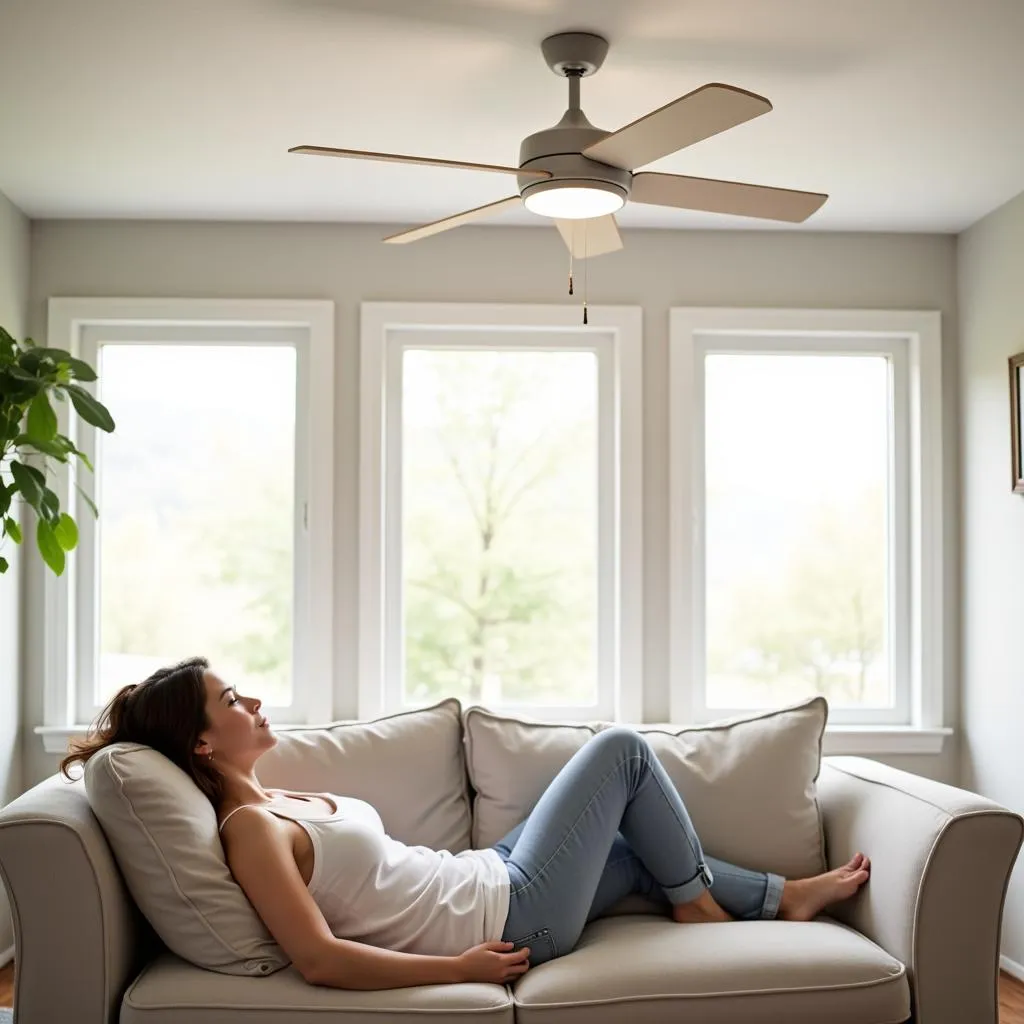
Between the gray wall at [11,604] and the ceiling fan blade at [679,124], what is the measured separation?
225 centimetres

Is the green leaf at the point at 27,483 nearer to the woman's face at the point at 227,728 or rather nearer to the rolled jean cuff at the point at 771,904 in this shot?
the woman's face at the point at 227,728

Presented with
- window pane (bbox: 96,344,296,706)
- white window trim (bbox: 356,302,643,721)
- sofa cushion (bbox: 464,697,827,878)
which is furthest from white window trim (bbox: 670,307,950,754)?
window pane (bbox: 96,344,296,706)

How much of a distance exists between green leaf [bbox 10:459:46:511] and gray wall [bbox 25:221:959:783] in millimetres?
1255

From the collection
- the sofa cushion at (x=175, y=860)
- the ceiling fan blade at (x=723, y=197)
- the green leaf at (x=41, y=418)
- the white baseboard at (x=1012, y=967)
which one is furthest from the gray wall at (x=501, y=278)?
the sofa cushion at (x=175, y=860)

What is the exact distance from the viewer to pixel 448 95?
2836mm

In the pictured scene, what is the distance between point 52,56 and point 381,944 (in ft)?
7.03

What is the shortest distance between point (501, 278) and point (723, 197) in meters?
1.59

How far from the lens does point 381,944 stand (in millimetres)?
2434

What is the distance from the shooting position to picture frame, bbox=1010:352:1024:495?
355 cm

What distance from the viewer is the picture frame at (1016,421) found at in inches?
140

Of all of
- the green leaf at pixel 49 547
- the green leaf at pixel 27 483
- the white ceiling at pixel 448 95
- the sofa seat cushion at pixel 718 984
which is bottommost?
the sofa seat cushion at pixel 718 984

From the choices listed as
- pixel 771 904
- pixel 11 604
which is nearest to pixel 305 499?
pixel 11 604

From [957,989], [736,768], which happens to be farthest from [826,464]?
[957,989]

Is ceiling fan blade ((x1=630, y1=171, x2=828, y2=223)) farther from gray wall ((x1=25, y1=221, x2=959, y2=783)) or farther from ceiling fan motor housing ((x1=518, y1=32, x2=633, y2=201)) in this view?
gray wall ((x1=25, y1=221, x2=959, y2=783))
